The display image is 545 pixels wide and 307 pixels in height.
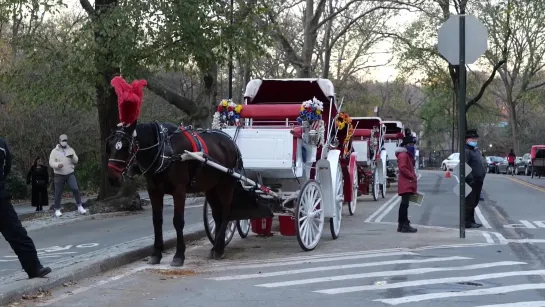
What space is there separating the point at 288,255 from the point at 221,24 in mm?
8099

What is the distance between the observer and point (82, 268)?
912 cm

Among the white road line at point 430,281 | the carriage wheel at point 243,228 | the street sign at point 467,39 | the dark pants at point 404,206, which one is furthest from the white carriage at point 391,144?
the white road line at point 430,281

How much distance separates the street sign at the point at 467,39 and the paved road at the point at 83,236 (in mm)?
6180

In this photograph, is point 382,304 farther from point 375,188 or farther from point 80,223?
point 375,188

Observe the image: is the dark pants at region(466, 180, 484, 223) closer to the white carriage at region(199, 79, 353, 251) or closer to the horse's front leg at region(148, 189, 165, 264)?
the white carriage at region(199, 79, 353, 251)

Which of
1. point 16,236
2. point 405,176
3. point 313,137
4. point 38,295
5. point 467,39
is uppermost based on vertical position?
point 467,39

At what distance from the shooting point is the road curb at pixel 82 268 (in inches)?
308

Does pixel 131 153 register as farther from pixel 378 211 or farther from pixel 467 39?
pixel 378 211

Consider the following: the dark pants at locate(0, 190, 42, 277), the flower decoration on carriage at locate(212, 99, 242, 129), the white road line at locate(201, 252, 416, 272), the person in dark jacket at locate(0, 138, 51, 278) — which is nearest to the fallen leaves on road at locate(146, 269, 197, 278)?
the white road line at locate(201, 252, 416, 272)

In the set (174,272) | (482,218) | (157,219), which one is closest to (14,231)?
(174,272)

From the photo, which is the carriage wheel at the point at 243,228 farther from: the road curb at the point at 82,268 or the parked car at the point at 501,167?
the parked car at the point at 501,167

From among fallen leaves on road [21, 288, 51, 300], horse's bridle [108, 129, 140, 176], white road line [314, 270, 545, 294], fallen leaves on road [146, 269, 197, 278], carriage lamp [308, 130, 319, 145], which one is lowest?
fallen leaves on road [21, 288, 51, 300]

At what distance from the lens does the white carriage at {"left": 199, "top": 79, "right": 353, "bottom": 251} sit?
11211 millimetres

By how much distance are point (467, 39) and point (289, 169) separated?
3.88m
